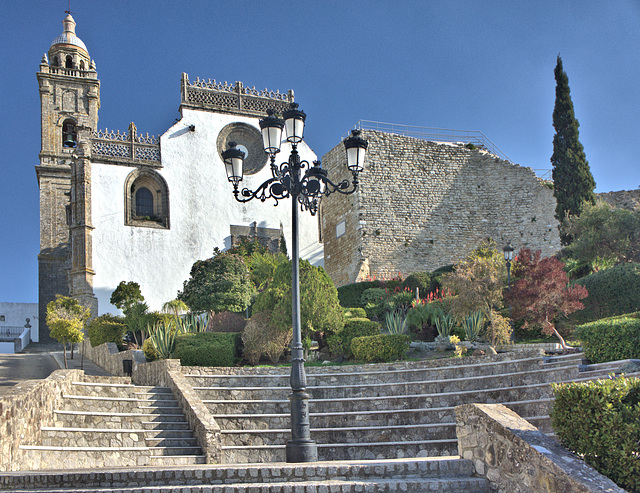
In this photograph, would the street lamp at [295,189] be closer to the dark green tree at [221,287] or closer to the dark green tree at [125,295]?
the dark green tree at [221,287]

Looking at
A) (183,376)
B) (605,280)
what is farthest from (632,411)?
(605,280)

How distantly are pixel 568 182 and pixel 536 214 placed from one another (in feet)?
9.42

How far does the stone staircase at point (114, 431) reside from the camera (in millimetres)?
9312

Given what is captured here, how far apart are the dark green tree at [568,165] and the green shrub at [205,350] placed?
582 inches

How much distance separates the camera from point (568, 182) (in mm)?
23125

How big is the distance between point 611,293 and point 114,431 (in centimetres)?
1286

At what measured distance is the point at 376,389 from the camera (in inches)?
475

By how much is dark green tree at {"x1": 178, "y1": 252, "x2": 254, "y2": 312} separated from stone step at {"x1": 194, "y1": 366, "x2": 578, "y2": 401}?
6.65 metres

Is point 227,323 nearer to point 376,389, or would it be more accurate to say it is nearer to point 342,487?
point 376,389

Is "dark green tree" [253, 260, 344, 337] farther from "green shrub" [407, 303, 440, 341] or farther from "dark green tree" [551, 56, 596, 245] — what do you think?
"dark green tree" [551, 56, 596, 245]

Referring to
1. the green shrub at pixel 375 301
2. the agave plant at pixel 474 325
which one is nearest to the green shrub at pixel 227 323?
the green shrub at pixel 375 301

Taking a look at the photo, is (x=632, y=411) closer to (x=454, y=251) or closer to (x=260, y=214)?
(x=454, y=251)

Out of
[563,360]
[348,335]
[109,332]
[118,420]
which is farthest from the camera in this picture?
[109,332]

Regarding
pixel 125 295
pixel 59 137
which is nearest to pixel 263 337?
pixel 125 295
